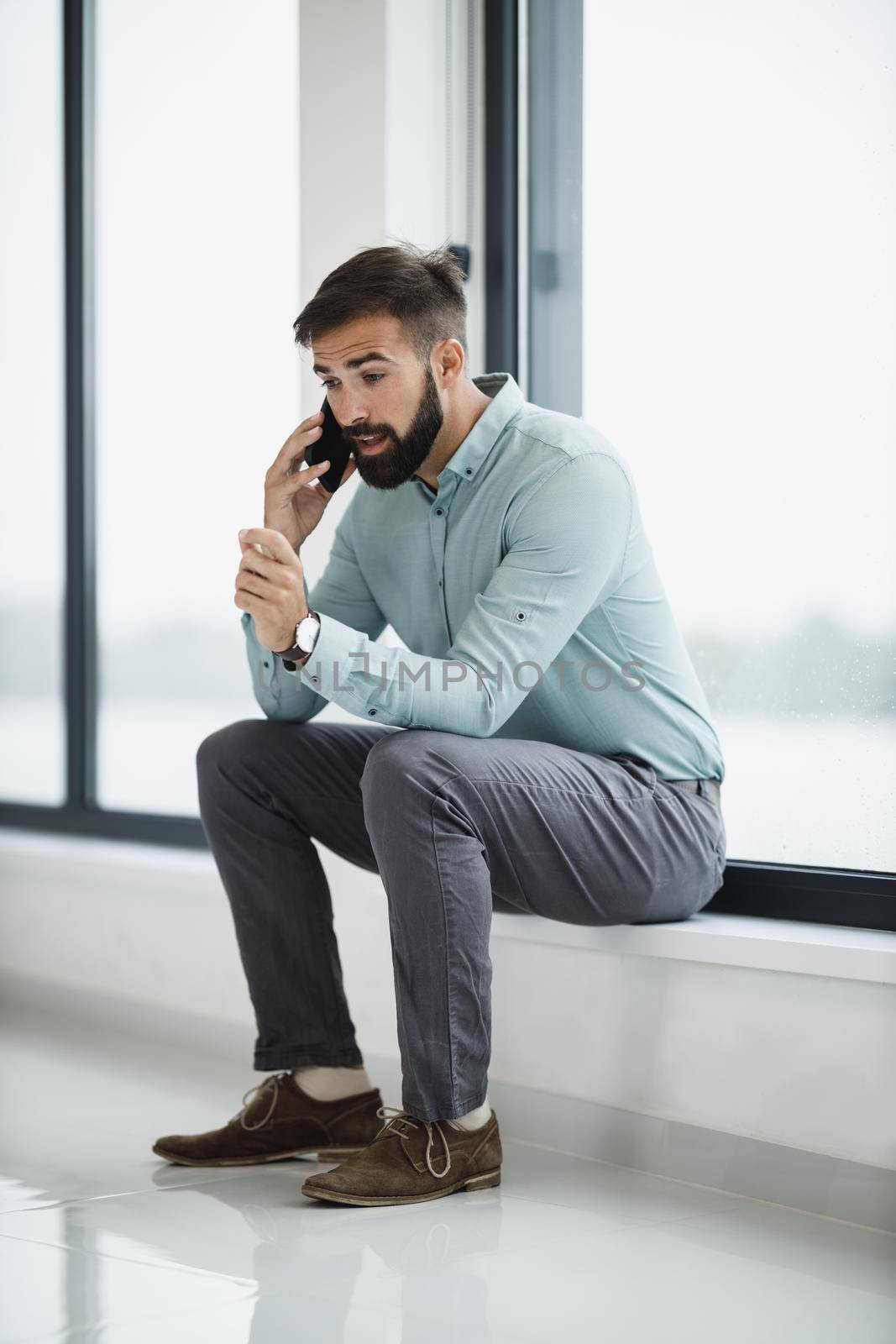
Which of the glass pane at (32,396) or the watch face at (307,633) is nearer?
the watch face at (307,633)

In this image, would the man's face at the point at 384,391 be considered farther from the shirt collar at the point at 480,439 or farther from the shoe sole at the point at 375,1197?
the shoe sole at the point at 375,1197

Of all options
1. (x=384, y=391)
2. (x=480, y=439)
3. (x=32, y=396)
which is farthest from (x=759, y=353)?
(x=32, y=396)

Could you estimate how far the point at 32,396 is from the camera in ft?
11.8

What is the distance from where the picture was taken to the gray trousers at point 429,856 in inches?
62.8

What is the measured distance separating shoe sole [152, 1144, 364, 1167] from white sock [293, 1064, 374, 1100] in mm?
69

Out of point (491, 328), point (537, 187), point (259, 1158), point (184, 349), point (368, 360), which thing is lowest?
point (259, 1158)

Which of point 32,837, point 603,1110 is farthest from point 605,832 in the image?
point 32,837

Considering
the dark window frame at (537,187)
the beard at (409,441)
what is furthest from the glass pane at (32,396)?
the beard at (409,441)

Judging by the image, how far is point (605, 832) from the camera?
170 cm

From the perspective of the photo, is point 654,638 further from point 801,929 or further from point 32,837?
point 32,837

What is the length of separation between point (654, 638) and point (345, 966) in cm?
85

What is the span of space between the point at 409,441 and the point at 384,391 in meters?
0.07

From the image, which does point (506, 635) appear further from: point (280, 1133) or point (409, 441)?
point (280, 1133)

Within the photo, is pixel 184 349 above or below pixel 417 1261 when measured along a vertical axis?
above
